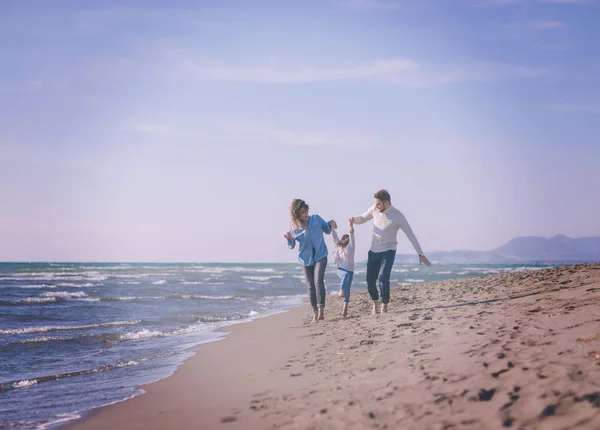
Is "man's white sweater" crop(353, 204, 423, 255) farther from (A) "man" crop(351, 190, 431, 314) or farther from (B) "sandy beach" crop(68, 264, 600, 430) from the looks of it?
(B) "sandy beach" crop(68, 264, 600, 430)

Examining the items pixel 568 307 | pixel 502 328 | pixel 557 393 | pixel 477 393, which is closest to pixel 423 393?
pixel 477 393

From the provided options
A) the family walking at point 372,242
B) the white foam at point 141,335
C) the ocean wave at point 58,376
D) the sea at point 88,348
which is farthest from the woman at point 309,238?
the white foam at point 141,335

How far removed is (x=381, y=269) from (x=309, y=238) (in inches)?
52.5

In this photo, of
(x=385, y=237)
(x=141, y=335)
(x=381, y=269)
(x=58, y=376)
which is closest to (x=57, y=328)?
(x=141, y=335)

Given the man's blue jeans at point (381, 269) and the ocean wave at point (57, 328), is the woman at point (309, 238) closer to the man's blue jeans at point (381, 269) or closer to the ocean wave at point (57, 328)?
the man's blue jeans at point (381, 269)

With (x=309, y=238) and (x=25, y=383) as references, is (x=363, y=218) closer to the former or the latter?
(x=309, y=238)

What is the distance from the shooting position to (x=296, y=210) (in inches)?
323

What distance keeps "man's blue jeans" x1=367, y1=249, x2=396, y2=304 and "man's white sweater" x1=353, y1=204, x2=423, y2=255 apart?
0.09 meters

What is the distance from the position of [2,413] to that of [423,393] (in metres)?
4.09

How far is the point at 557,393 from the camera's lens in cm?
316

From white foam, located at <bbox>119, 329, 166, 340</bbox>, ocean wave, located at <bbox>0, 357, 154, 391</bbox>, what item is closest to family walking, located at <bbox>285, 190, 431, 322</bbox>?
ocean wave, located at <bbox>0, 357, 154, 391</bbox>

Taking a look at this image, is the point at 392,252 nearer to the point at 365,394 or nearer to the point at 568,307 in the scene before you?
the point at 568,307

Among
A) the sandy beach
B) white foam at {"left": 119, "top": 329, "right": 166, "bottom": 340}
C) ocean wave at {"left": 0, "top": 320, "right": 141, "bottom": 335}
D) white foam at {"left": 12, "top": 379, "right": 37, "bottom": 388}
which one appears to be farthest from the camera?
ocean wave at {"left": 0, "top": 320, "right": 141, "bottom": 335}

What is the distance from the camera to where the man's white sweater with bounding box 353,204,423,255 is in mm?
7637
